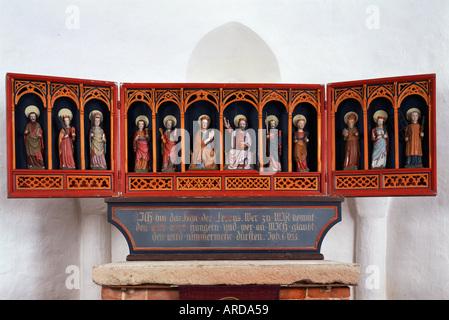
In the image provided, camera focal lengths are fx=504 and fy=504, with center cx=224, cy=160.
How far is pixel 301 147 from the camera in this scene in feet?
21.6

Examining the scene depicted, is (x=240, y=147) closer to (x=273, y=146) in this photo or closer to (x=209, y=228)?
(x=273, y=146)

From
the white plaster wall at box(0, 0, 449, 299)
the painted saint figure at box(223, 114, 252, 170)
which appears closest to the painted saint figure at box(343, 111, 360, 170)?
the painted saint figure at box(223, 114, 252, 170)

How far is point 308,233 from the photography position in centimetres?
643

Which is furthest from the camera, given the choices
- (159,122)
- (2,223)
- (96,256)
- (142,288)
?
(96,256)

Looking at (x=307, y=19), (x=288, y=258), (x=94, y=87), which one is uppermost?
(x=307, y=19)

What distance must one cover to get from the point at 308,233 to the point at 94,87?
10.8ft

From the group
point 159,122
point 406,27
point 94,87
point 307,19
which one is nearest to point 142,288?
point 159,122

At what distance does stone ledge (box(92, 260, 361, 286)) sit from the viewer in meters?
5.95

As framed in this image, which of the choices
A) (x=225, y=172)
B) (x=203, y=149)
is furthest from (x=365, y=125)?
(x=203, y=149)

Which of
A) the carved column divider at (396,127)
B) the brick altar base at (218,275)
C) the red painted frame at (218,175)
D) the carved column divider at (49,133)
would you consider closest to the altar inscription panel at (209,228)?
the red painted frame at (218,175)

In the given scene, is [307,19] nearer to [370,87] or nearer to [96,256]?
[370,87]

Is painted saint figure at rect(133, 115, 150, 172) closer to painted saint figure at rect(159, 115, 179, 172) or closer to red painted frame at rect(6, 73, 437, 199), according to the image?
red painted frame at rect(6, 73, 437, 199)

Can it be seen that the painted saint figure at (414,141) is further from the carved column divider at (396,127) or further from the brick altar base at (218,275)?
the brick altar base at (218,275)

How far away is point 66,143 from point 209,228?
2.09m
